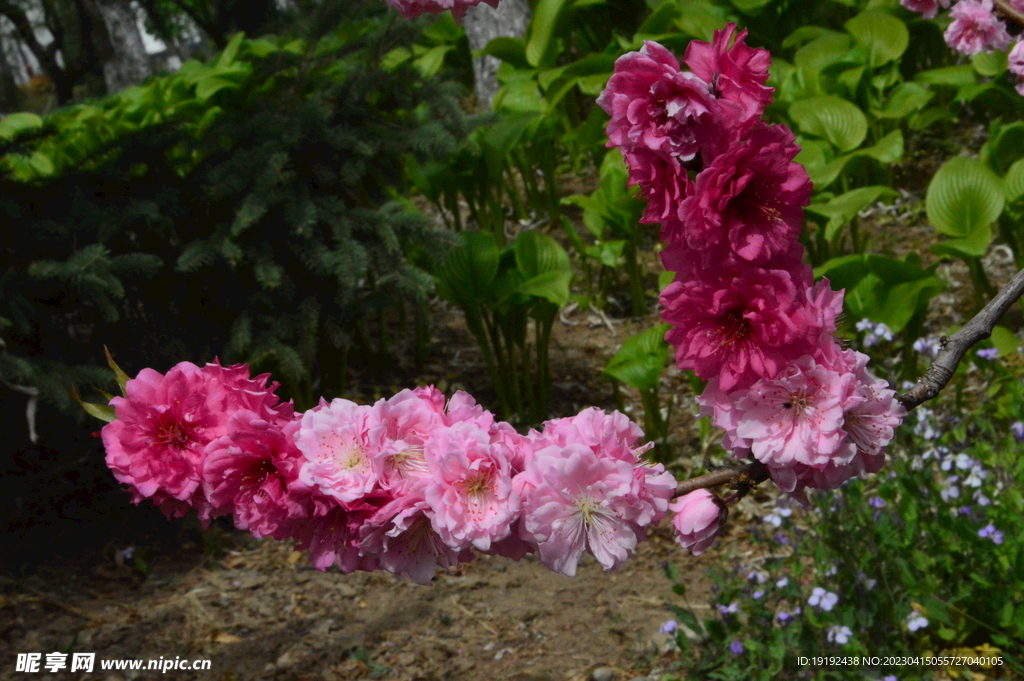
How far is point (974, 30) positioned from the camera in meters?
1.63

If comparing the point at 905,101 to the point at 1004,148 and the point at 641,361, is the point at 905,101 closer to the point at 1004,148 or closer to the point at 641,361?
the point at 1004,148

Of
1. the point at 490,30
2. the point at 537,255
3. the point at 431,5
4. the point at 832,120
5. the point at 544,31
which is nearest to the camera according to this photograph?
the point at 431,5

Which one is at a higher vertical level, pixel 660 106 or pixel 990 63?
pixel 660 106

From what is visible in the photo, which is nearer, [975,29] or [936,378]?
[936,378]

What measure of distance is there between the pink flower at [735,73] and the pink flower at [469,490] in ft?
1.14

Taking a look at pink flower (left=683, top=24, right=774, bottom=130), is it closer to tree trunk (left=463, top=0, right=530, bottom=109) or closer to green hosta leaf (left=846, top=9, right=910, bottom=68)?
green hosta leaf (left=846, top=9, right=910, bottom=68)

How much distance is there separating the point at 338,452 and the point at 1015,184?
279 centimetres

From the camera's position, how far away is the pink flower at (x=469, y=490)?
29.4 inches

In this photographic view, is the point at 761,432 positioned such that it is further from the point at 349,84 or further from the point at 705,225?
the point at 349,84

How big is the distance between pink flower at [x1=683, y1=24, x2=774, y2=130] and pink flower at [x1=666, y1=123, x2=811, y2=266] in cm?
2

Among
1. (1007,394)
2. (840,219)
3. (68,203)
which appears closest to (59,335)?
(68,203)

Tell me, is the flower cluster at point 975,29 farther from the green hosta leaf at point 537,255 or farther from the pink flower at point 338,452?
the green hosta leaf at point 537,255

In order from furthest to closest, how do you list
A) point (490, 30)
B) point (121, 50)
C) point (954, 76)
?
point (121, 50)
point (490, 30)
point (954, 76)

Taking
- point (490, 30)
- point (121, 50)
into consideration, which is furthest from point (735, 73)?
point (121, 50)
